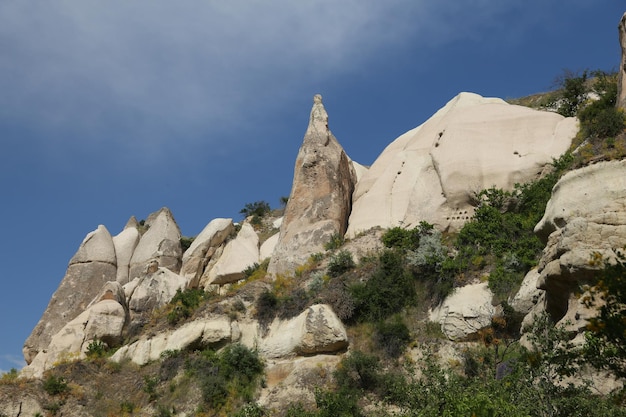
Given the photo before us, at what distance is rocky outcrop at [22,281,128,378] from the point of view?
25.8 m

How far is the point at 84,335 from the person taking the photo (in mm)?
26172

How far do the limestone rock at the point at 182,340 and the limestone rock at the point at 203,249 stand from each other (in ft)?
27.0

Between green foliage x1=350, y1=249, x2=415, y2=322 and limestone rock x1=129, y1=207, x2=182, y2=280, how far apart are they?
15.3 m

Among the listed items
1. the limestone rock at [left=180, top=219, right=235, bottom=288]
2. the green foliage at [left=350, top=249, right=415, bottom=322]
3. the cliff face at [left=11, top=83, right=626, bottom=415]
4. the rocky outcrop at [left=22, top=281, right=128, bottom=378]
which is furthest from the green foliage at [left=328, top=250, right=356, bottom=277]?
the limestone rock at [left=180, top=219, right=235, bottom=288]

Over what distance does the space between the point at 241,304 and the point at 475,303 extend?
8084 millimetres

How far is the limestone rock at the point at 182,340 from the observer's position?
22531 mm

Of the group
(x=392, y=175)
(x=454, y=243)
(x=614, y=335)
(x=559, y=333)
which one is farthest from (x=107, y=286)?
(x=614, y=335)

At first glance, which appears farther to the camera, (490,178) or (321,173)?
(321,173)

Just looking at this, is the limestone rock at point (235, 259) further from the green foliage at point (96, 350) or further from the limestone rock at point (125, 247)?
the green foliage at point (96, 350)

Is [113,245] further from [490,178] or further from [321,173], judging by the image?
[490,178]

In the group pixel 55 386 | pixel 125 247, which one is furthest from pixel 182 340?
pixel 125 247

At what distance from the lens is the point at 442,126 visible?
92.5 ft

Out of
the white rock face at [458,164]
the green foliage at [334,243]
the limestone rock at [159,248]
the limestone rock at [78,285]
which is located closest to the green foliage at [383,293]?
the white rock face at [458,164]

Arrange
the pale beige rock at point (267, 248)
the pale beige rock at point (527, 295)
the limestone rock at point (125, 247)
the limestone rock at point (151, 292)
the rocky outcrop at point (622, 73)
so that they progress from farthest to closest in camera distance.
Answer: the limestone rock at point (125, 247) → the pale beige rock at point (267, 248) → the limestone rock at point (151, 292) → the rocky outcrop at point (622, 73) → the pale beige rock at point (527, 295)
